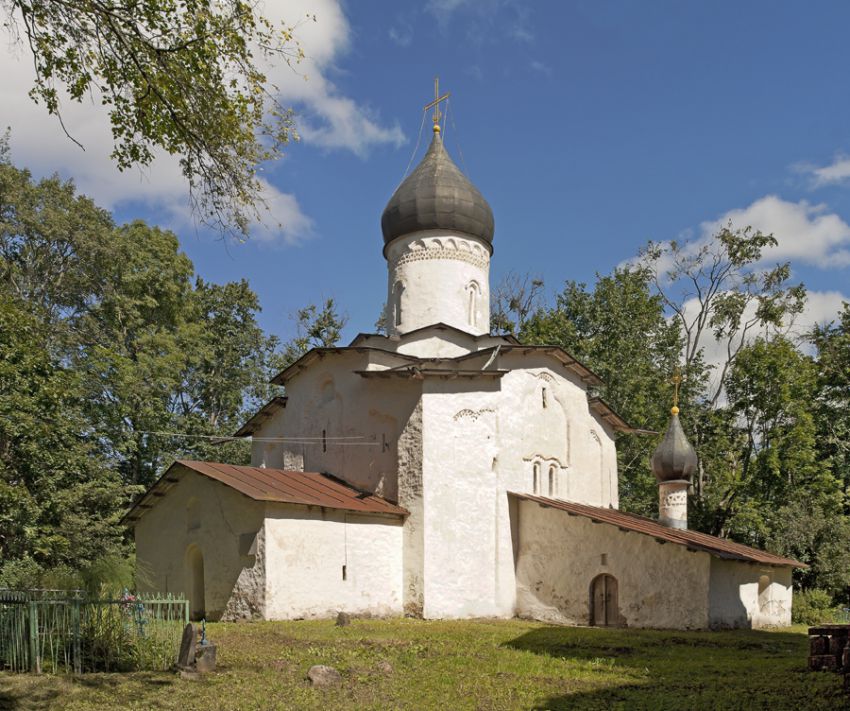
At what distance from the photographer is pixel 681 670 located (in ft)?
37.2

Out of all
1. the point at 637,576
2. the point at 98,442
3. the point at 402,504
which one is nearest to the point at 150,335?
the point at 98,442

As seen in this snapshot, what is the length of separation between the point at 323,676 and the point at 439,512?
880cm

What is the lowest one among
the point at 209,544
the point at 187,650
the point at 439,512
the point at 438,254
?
the point at 187,650

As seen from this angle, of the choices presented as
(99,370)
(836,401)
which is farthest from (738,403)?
(99,370)

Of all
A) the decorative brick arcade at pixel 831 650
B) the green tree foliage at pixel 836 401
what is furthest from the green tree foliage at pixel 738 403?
the decorative brick arcade at pixel 831 650

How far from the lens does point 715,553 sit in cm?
1680

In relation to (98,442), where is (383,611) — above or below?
below

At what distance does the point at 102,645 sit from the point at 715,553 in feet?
39.0

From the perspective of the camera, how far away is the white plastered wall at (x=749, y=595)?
17438 mm

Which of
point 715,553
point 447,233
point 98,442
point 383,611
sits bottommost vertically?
point 383,611

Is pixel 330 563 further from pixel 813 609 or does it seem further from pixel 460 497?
pixel 813 609

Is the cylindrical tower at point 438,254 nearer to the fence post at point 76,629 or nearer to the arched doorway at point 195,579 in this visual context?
the arched doorway at point 195,579

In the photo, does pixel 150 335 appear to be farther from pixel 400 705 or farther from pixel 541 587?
pixel 400 705

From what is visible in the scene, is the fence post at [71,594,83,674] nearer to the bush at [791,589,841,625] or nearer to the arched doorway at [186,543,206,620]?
the arched doorway at [186,543,206,620]
